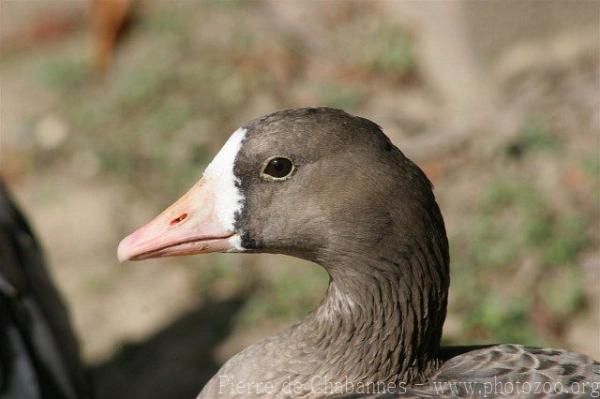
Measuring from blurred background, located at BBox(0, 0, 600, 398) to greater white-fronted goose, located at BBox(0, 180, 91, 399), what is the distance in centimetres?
59

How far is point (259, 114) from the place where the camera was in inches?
201

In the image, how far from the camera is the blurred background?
399cm

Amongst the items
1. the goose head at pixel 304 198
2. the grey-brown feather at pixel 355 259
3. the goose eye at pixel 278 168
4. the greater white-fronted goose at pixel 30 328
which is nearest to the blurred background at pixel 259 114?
the greater white-fronted goose at pixel 30 328

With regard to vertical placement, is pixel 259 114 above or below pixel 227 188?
above

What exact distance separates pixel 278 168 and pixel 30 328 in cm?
143

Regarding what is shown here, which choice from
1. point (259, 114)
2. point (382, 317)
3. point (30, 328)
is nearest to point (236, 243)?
point (382, 317)

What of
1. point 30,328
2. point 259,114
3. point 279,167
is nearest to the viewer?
point 279,167

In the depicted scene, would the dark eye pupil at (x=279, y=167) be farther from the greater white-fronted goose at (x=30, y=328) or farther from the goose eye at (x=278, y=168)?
the greater white-fronted goose at (x=30, y=328)

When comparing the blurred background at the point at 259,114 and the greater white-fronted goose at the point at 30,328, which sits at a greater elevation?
the blurred background at the point at 259,114

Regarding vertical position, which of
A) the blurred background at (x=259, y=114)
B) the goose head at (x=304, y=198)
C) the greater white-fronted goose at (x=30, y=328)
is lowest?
the greater white-fronted goose at (x=30, y=328)

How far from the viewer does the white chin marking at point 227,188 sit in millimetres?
2332

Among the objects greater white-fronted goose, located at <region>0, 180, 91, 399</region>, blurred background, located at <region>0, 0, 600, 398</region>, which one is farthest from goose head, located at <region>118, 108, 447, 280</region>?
blurred background, located at <region>0, 0, 600, 398</region>

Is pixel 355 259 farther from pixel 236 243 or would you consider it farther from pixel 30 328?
pixel 30 328

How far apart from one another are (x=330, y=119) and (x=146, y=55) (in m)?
3.77
